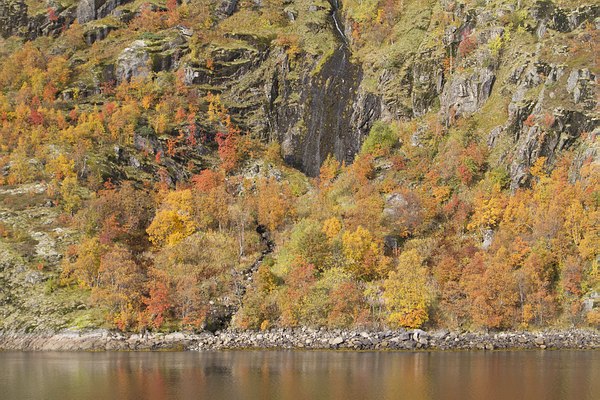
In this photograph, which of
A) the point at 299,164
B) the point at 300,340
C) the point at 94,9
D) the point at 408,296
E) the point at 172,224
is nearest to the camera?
the point at 300,340

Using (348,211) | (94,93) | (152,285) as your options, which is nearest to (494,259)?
(348,211)

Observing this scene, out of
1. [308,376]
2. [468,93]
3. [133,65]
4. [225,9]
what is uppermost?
[225,9]

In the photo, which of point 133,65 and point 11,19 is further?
point 11,19

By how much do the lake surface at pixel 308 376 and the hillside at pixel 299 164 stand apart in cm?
1617

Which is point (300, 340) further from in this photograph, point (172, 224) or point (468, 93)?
point (468, 93)

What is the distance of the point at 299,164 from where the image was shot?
159m

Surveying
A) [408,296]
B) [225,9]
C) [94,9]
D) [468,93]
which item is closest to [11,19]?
[94,9]

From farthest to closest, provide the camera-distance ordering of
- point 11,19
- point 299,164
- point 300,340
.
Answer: point 11,19 < point 299,164 < point 300,340

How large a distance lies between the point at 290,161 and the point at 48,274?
A: 67436 millimetres

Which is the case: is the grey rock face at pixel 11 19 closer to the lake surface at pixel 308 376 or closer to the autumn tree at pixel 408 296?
the lake surface at pixel 308 376

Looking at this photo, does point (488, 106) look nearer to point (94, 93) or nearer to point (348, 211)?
point (348, 211)

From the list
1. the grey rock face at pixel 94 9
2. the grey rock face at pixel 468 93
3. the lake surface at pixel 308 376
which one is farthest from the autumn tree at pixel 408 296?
the grey rock face at pixel 94 9

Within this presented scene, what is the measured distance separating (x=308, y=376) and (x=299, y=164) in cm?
9650

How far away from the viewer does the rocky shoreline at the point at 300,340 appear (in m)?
91.9
